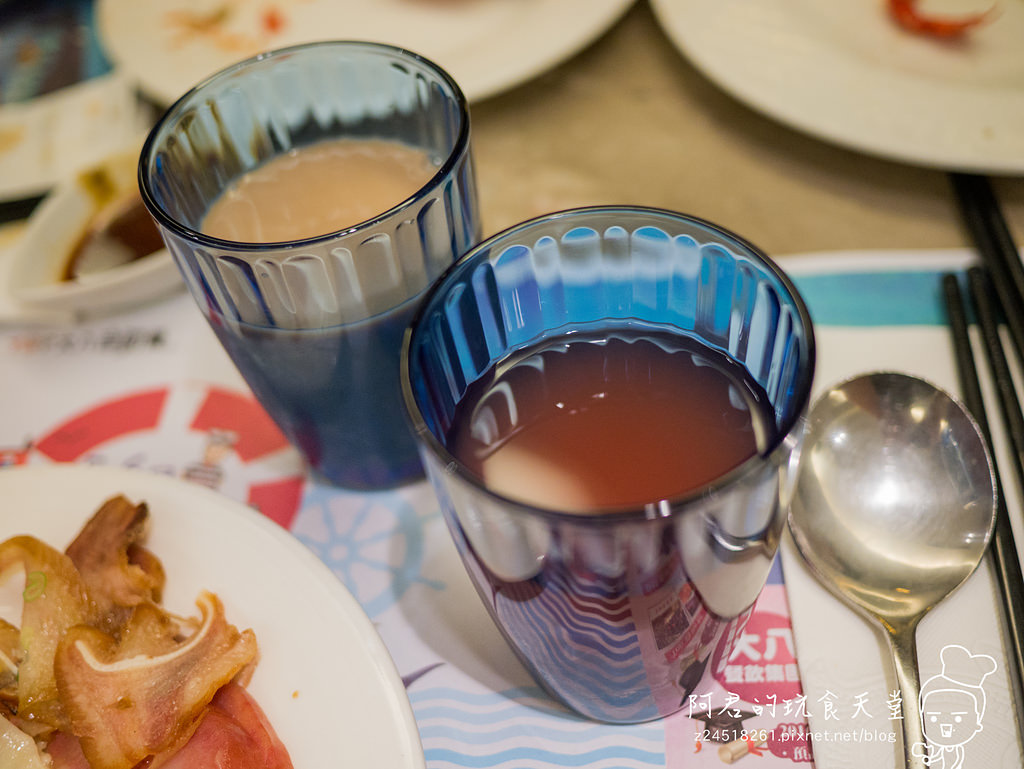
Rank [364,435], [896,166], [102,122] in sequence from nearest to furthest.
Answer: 1. [364,435]
2. [896,166]
3. [102,122]

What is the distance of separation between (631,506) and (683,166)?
28.5 inches

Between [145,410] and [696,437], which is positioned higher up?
[696,437]

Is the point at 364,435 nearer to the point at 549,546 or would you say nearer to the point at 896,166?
the point at 549,546

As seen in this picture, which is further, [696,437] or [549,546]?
[696,437]

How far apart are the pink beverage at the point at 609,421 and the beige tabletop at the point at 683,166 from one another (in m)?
0.41

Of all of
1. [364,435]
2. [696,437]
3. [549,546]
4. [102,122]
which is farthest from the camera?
[102,122]

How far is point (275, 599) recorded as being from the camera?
1.79 feet

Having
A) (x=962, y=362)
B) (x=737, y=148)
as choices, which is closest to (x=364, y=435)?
(x=962, y=362)

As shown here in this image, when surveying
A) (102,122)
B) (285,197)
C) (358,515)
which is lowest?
(358,515)

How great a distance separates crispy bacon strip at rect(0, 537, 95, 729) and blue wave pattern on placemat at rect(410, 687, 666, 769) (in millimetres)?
228

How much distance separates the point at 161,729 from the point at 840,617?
1.44 feet

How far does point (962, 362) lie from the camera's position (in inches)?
26.5

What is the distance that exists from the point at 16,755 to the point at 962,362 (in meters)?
0.72

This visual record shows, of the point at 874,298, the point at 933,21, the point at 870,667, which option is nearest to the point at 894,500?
the point at 870,667
